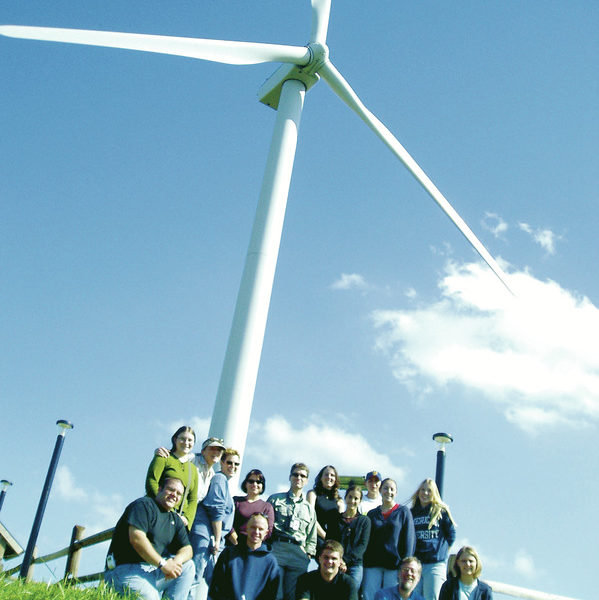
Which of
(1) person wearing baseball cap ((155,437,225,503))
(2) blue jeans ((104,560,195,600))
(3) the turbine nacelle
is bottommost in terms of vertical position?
(2) blue jeans ((104,560,195,600))

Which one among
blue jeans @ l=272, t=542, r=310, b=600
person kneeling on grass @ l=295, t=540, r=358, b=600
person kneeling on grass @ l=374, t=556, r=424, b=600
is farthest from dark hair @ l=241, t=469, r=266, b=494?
person kneeling on grass @ l=374, t=556, r=424, b=600

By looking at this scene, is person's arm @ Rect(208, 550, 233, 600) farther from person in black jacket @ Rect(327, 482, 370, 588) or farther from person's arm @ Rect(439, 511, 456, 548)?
person's arm @ Rect(439, 511, 456, 548)

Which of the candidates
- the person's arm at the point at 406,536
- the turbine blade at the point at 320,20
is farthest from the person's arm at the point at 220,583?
the turbine blade at the point at 320,20

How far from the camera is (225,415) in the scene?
11695 mm

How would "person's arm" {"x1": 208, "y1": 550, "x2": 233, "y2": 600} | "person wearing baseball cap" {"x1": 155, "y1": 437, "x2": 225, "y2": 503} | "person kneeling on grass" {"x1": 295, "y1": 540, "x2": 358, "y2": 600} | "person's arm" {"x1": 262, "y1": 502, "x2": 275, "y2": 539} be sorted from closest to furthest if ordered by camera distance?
"person's arm" {"x1": 208, "y1": 550, "x2": 233, "y2": 600} < "person kneeling on grass" {"x1": 295, "y1": 540, "x2": 358, "y2": 600} < "person's arm" {"x1": 262, "y1": 502, "x2": 275, "y2": 539} < "person wearing baseball cap" {"x1": 155, "y1": 437, "x2": 225, "y2": 503}

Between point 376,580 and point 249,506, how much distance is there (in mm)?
1915

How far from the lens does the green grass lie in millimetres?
6449

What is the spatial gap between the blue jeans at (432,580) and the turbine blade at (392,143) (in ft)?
29.5

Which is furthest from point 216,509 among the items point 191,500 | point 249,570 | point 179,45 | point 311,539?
point 179,45

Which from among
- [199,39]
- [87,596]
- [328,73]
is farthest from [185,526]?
[328,73]

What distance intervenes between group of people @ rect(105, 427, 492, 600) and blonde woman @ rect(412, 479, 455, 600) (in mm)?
13

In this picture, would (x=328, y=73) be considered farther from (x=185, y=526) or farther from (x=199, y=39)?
(x=185, y=526)

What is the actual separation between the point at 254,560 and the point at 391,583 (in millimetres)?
2056

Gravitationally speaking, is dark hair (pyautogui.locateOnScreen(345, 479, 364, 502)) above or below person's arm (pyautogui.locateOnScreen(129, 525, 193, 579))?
above
